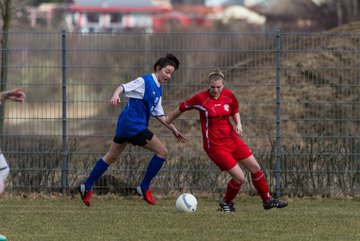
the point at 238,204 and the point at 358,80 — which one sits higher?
the point at 358,80

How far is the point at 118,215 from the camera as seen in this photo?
13984mm

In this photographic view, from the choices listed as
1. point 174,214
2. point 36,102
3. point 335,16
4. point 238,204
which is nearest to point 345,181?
point 238,204

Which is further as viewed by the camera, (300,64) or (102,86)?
(300,64)

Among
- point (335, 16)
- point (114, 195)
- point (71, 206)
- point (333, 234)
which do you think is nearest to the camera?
point (333, 234)

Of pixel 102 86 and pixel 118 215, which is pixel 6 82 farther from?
pixel 118 215

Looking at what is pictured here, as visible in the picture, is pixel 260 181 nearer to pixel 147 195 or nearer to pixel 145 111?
pixel 147 195

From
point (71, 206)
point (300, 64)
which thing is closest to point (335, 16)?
point (300, 64)

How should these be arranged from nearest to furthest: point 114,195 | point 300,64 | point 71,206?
point 71,206
point 114,195
point 300,64

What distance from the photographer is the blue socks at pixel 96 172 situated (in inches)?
582

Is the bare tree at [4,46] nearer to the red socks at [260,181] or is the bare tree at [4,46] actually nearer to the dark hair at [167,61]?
the dark hair at [167,61]

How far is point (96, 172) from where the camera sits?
14797 millimetres

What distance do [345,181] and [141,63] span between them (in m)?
3.39

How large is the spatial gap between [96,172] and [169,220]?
5.59 ft

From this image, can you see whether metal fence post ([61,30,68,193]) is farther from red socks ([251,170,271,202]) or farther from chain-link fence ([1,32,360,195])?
red socks ([251,170,271,202])
